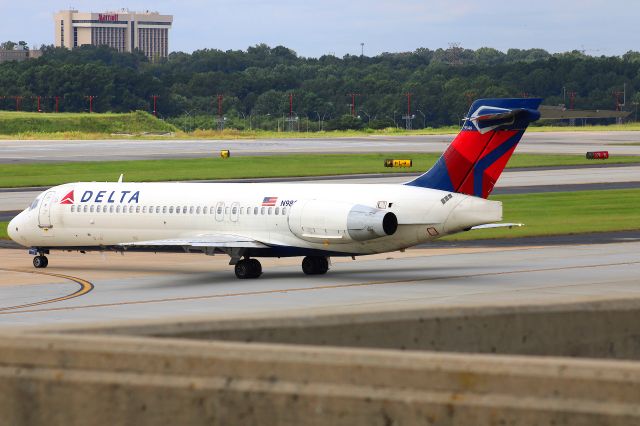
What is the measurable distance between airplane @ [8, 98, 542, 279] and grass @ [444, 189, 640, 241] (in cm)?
1280

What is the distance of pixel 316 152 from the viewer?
11050 centimetres

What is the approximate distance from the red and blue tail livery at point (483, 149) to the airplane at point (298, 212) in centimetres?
3

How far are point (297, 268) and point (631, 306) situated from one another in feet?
92.0

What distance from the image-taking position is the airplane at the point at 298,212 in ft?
106

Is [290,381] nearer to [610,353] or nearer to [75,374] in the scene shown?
[75,374]

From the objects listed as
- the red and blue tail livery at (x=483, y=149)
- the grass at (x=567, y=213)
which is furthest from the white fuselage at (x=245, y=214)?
the grass at (x=567, y=213)

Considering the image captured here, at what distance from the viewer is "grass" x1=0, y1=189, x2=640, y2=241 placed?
4766cm

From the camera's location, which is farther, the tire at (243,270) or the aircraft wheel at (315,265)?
the aircraft wheel at (315,265)

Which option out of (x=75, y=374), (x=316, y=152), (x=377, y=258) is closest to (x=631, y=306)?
(x=75, y=374)

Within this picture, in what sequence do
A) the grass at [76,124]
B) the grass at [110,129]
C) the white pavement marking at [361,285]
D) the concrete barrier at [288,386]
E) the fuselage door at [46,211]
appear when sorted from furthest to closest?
the grass at [76,124] < the grass at [110,129] < the fuselage door at [46,211] < the white pavement marking at [361,285] < the concrete barrier at [288,386]

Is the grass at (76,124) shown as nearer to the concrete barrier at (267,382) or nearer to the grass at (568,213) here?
the grass at (568,213)

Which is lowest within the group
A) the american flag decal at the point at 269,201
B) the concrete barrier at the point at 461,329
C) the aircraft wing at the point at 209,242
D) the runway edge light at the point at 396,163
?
the runway edge light at the point at 396,163

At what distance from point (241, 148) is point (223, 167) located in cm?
3040

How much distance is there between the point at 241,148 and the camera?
120 meters
